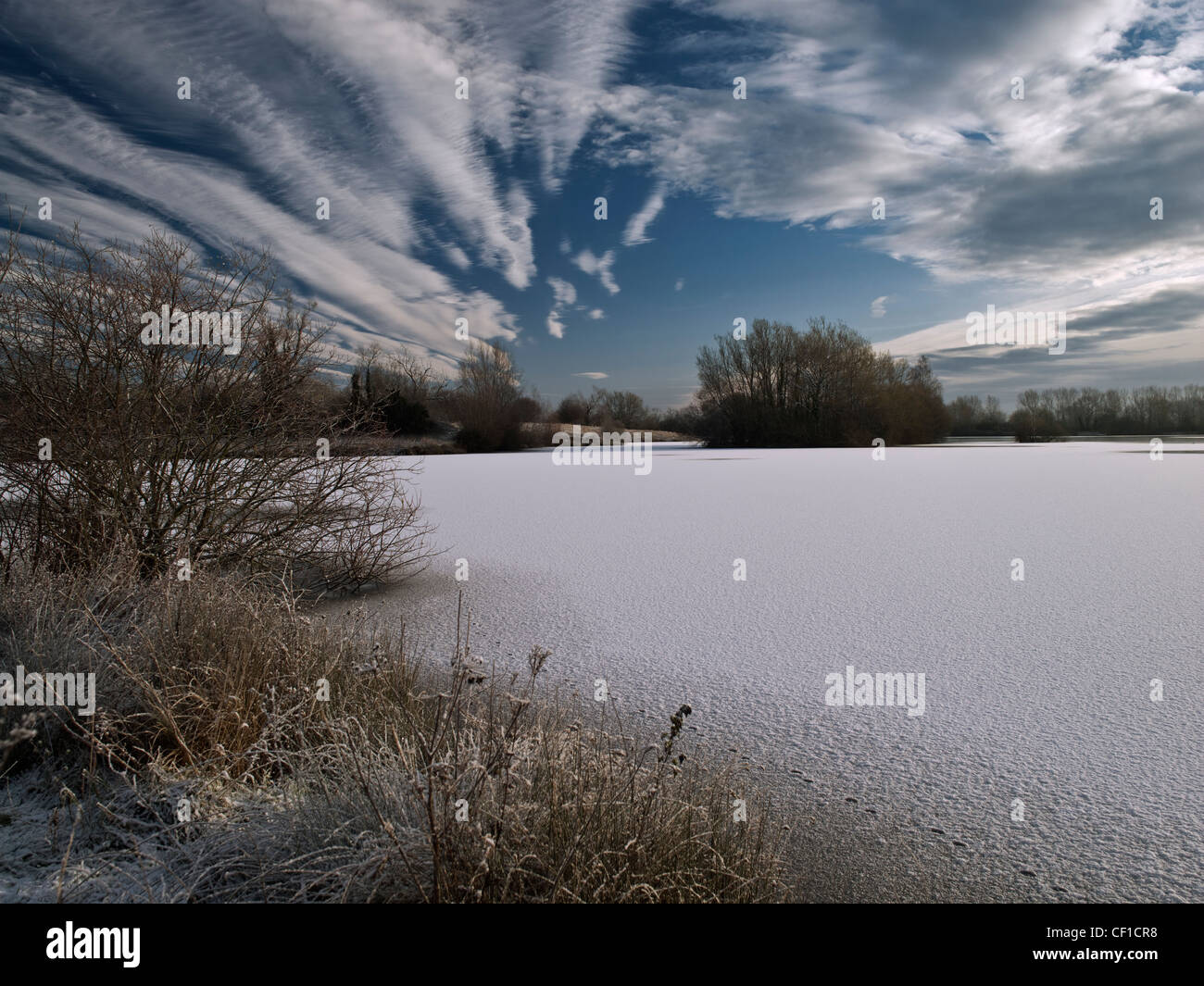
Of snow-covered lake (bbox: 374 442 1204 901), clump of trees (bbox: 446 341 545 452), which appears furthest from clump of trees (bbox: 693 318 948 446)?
snow-covered lake (bbox: 374 442 1204 901)

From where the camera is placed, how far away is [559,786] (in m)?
2.18

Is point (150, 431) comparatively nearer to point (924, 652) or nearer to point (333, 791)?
point (333, 791)

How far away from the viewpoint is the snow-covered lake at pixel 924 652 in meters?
2.47

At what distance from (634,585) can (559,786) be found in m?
4.37

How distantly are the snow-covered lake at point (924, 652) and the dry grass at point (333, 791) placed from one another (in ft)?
2.06

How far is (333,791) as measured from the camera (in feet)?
8.05

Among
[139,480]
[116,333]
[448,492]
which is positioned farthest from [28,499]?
[448,492]

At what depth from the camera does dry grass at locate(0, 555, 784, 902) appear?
6.39 feet

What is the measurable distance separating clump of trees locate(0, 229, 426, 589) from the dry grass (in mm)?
1364

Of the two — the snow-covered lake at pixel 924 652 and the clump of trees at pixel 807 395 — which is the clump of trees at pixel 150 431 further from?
the clump of trees at pixel 807 395

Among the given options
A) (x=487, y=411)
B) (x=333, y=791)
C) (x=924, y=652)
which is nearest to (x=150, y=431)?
(x=333, y=791)

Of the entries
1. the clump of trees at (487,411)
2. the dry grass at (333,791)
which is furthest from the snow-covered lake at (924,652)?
the clump of trees at (487,411)

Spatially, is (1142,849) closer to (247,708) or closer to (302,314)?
(247,708)

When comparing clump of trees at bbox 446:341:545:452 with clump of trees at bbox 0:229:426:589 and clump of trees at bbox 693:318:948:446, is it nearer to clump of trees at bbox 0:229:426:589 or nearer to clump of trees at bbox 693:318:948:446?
clump of trees at bbox 693:318:948:446
